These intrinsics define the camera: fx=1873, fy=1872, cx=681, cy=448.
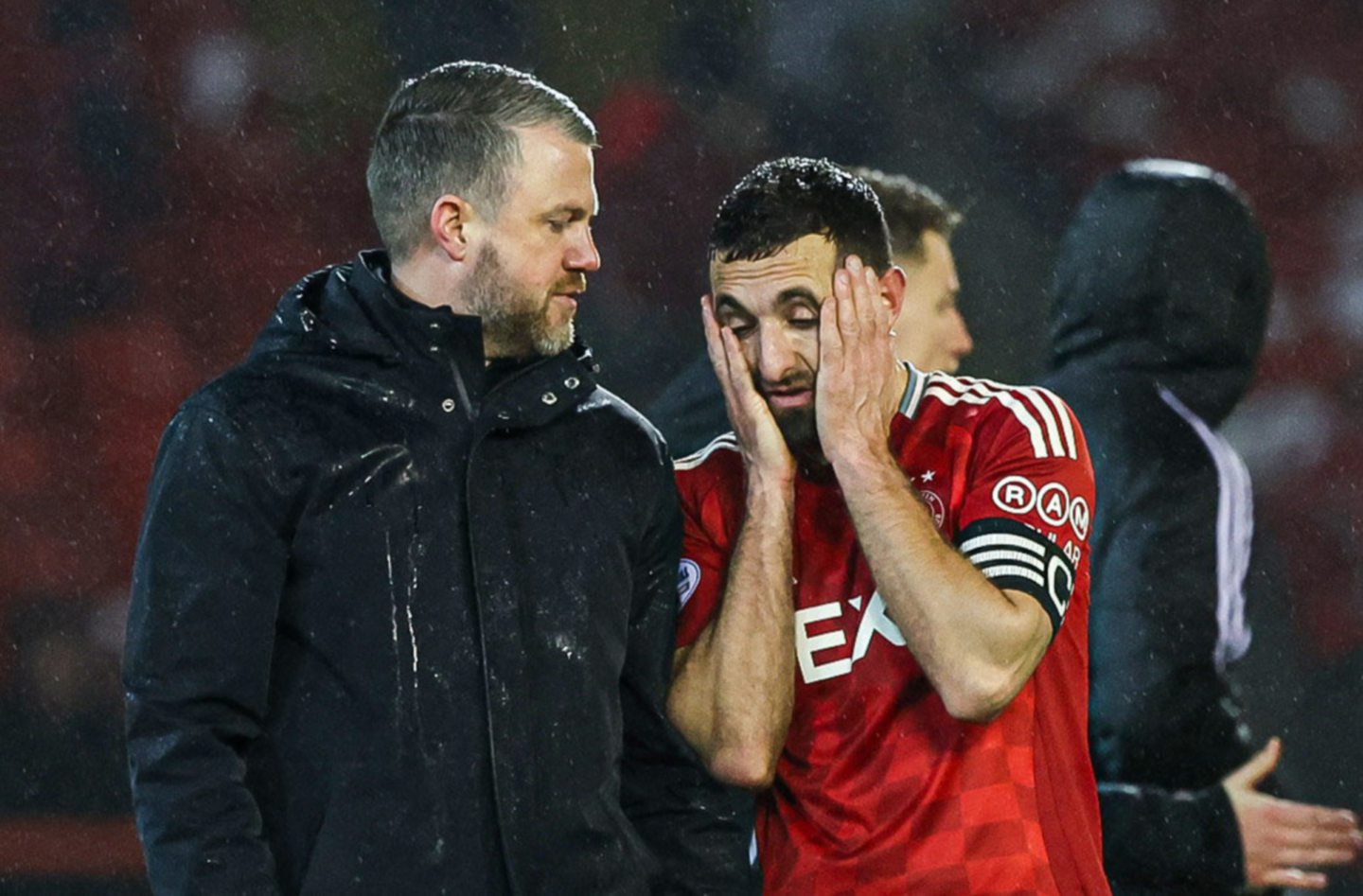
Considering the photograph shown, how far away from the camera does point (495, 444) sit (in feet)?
6.68

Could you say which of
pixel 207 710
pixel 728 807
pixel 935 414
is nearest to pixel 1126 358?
pixel 935 414

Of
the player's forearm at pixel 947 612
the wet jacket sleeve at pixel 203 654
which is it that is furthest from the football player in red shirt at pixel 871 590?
the wet jacket sleeve at pixel 203 654

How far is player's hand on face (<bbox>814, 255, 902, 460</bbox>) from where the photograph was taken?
219cm

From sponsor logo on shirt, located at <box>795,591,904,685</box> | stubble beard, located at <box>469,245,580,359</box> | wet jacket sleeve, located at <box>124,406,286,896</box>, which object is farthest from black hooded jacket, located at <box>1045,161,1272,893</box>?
wet jacket sleeve, located at <box>124,406,286,896</box>

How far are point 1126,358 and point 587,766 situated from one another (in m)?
2.17

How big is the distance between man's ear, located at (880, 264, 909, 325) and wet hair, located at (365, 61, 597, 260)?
42cm

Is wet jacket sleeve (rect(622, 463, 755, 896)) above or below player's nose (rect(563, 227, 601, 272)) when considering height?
below

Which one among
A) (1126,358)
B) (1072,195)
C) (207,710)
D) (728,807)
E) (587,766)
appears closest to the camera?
(207,710)

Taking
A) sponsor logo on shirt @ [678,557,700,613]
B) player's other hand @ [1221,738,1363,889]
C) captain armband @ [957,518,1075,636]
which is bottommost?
player's other hand @ [1221,738,1363,889]

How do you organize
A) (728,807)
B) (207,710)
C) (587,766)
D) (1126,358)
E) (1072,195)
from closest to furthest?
(207,710), (587,766), (728,807), (1126,358), (1072,195)

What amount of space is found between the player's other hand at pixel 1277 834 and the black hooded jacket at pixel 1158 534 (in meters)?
0.03

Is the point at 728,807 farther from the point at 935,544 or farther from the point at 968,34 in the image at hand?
the point at 968,34

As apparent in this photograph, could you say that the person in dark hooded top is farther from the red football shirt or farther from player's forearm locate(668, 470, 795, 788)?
player's forearm locate(668, 470, 795, 788)

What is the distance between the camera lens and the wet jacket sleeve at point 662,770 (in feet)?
7.13
